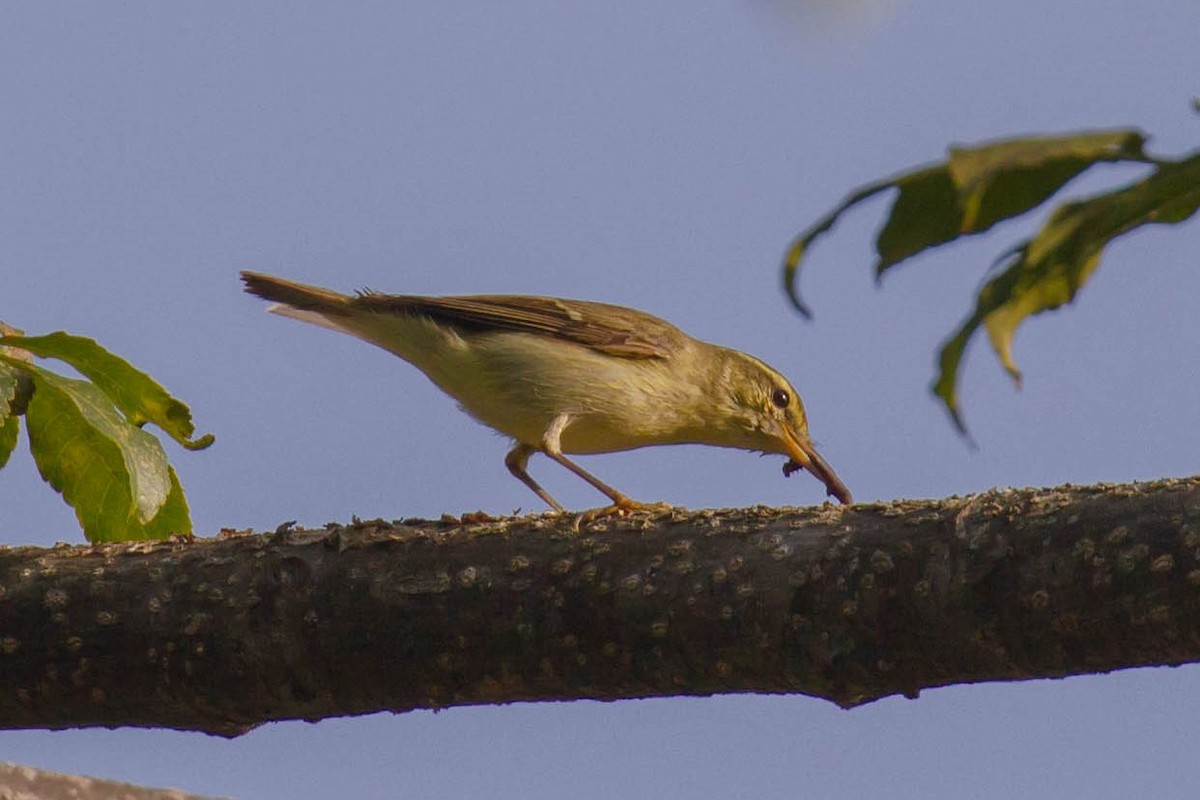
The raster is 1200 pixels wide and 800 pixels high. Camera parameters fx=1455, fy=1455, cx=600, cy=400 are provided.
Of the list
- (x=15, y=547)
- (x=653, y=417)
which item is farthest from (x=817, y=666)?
(x=653, y=417)

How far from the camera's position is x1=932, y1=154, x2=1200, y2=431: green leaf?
139 centimetres

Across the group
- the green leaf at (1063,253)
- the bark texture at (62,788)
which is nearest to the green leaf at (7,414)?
the bark texture at (62,788)

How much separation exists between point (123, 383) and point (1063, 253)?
124 inches

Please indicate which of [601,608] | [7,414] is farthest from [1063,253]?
[7,414]

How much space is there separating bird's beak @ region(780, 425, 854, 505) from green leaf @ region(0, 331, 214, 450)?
4324 mm

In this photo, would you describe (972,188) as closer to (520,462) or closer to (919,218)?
(919,218)

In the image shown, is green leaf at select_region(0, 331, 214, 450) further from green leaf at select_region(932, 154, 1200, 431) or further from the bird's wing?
the bird's wing

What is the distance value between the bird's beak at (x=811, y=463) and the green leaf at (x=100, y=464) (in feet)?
14.1

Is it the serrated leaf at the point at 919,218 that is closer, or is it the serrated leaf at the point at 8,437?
the serrated leaf at the point at 919,218

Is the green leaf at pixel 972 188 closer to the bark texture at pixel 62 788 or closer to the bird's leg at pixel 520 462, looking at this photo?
the bark texture at pixel 62 788

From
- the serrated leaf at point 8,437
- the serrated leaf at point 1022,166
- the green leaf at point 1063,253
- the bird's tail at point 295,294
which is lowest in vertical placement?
the green leaf at point 1063,253

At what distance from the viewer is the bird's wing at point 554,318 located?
7.46 meters

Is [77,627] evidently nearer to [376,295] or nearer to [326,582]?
[326,582]

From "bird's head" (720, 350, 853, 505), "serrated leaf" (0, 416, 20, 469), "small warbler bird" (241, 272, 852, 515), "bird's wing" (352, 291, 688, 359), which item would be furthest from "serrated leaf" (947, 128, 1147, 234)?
"bird's head" (720, 350, 853, 505)
